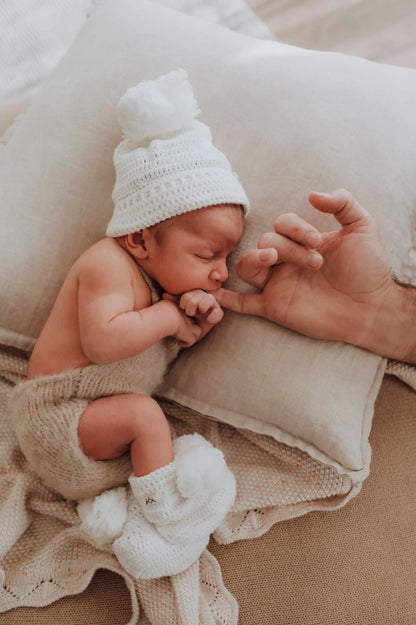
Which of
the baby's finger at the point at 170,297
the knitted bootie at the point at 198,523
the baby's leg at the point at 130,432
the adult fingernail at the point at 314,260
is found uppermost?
the adult fingernail at the point at 314,260

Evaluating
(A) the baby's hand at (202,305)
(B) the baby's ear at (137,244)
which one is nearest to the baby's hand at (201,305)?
(A) the baby's hand at (202,305)

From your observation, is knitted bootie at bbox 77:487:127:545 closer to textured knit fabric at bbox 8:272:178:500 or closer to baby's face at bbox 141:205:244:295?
textured knit fabric at bbox 8:272:178:500

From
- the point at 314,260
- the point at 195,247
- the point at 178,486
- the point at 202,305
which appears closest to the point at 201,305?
the point at 202,305

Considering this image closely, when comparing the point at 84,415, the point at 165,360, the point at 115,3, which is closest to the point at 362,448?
the point at 165,360

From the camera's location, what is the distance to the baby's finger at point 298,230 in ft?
2.93

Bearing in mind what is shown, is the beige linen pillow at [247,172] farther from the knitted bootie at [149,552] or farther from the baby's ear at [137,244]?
the knitted bootie at [149,552]

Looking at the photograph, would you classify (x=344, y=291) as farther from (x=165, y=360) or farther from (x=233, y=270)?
(x=165, y=360)

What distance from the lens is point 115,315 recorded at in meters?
0.91

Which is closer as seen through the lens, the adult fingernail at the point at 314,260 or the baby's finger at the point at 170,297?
the adult fingernail at the point at 314,260

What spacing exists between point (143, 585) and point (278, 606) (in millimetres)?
242

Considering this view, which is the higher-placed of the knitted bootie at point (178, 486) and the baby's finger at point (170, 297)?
the baby's finger at point (170, 297)

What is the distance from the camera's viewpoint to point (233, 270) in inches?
39.4

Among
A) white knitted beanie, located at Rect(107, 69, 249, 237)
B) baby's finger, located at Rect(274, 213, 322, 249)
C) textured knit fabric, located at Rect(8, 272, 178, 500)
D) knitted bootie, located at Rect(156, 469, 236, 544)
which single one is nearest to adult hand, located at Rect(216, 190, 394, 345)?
baby's finger, located at Rect(274, 213, 322, 249)

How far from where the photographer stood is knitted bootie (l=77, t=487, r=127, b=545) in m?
0.92
